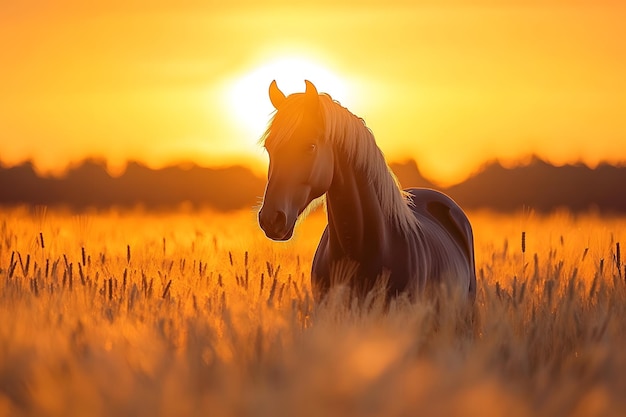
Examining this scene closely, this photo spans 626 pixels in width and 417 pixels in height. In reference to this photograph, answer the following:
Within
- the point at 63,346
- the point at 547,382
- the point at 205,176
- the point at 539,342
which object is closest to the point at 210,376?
the point at 63,346

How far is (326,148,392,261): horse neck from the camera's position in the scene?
15.0 ft

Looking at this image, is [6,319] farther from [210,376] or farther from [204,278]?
[204,278]

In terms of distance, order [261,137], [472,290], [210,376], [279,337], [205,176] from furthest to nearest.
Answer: [205,176] → [472,290] → [261,137] → [279,337] → [210,376]

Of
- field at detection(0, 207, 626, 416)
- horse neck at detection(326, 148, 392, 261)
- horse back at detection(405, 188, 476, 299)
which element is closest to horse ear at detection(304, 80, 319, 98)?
horse neck at detection(326, 148, 392, 261)

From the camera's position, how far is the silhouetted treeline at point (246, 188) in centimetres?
2844

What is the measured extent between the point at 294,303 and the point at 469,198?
2538cm

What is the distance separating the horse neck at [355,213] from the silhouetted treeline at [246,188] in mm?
21611

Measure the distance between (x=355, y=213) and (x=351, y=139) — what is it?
1.13ft

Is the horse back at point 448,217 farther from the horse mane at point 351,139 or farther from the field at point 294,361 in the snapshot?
the field at point 294,361

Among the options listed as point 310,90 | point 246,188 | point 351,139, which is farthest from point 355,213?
point 246,188

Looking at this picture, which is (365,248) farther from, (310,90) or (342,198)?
(310,90)

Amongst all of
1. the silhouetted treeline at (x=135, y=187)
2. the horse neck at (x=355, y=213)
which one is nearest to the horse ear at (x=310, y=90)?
the horse neck at (x=355, y=213)

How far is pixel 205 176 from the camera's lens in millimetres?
34906

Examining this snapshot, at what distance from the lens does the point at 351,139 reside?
4520mm
